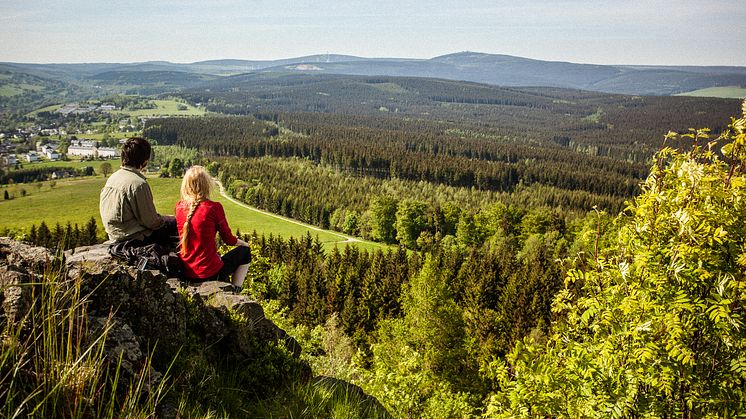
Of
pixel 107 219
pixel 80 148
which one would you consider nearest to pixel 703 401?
pixel 107 219

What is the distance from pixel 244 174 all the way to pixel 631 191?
11898cm

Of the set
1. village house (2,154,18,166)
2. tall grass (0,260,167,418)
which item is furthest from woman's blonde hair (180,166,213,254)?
village house (2,154,18,166)

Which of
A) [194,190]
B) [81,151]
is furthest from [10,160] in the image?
[194,190]

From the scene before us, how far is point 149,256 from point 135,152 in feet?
5.84

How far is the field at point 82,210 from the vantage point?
92.9 metres

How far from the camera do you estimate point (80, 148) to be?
174 m

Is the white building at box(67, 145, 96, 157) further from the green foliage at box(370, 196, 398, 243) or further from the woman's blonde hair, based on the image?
the woman's blonde hair

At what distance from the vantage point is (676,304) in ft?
18.1

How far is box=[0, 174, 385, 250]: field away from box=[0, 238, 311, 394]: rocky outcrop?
267 ft

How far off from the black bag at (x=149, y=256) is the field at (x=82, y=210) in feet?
266

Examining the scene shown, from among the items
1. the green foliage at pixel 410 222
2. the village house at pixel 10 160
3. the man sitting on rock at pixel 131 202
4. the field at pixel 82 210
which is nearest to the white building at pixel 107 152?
the village house at pixel 10 160

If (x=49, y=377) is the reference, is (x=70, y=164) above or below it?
below

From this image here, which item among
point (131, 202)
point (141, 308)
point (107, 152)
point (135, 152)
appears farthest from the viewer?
point (107, 152)

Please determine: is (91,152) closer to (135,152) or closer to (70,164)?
(70,164)
